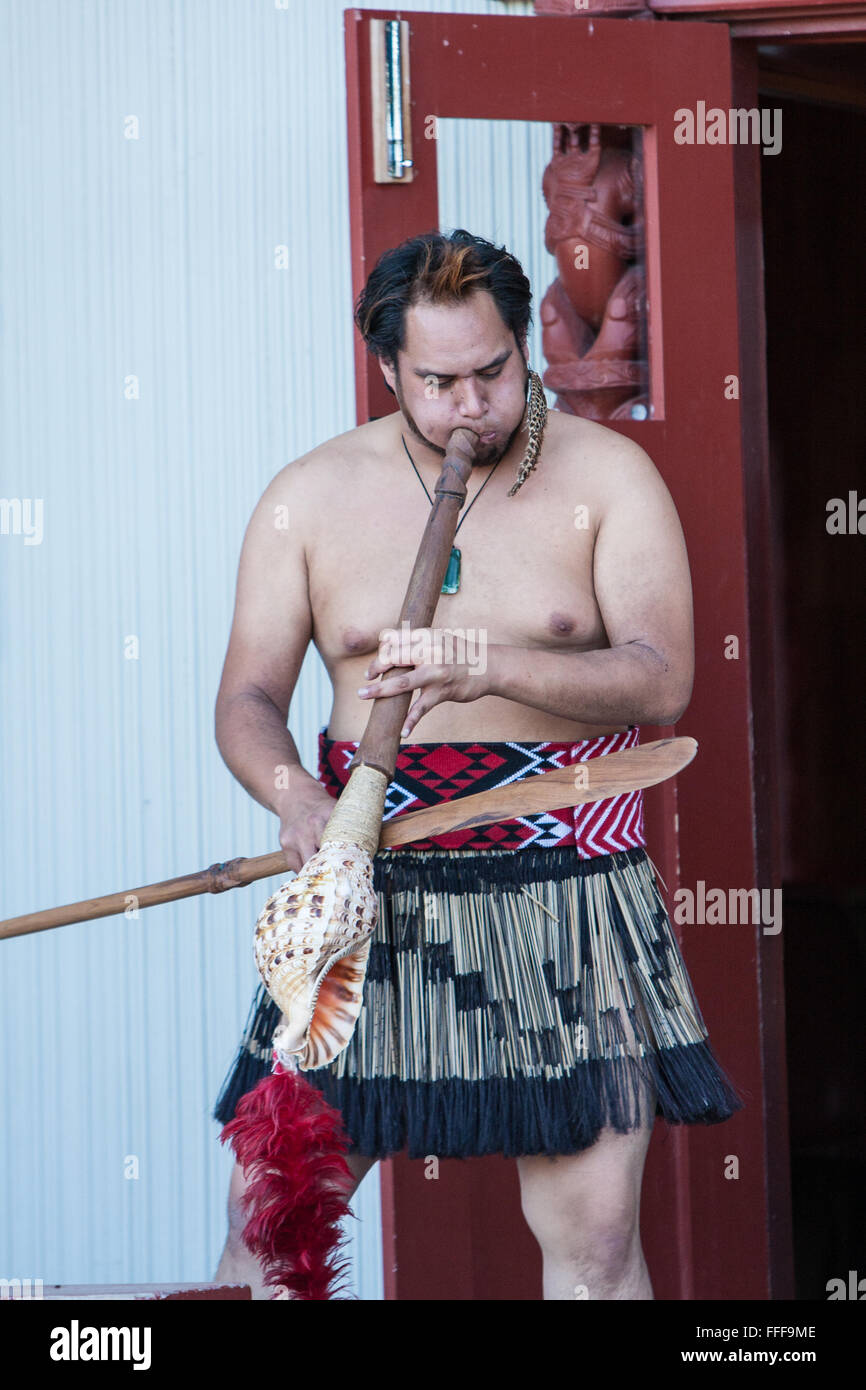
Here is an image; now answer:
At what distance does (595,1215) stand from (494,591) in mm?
727

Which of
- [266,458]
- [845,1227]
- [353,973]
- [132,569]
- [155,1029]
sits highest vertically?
[266,458]

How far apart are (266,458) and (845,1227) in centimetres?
190

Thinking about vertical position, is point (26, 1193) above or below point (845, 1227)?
above

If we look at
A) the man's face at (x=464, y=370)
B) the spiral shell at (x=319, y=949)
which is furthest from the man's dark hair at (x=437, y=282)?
the spiral shell at (x=319, y=949)

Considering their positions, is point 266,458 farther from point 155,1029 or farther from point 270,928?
point 270,928

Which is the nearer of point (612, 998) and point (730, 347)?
point (612, 998)

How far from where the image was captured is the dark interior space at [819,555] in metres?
4.35

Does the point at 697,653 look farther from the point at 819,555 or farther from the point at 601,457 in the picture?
the point at 819,555

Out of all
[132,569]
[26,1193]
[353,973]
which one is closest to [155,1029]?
[26,1193]

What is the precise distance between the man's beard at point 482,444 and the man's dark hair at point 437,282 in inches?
1.9

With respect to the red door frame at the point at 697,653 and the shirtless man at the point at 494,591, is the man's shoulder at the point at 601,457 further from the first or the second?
the red door frame at the point at 697,653

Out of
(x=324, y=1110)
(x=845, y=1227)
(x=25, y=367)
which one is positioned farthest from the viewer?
(x=845, y=1227)

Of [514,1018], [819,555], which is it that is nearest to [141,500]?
[514,1018]

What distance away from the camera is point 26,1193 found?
9.29 ft
